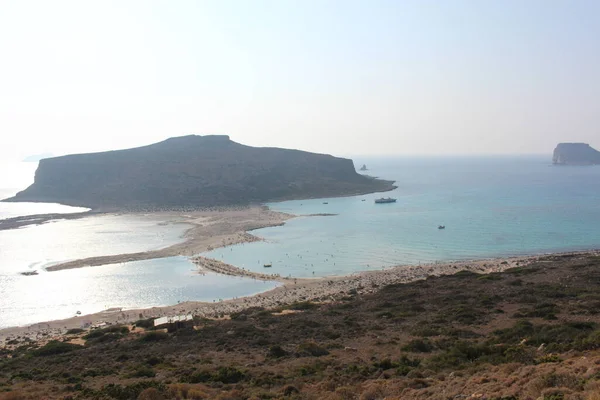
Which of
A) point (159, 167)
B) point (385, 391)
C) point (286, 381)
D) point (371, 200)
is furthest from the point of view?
point (159, 167)

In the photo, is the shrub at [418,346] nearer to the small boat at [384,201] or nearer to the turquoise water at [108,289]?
the turquoise water at [108,289]

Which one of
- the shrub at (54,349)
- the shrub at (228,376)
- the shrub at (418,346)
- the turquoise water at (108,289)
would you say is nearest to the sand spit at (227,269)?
the turquoise water at (108,289)

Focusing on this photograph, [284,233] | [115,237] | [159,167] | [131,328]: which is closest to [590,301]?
[131,328]

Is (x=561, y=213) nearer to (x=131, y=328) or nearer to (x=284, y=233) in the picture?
(x=284, y=233)

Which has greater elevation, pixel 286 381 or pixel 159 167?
pixel 159 167

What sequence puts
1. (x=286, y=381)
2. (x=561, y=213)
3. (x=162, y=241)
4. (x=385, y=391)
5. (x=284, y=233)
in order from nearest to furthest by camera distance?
(x=385, y=391)
(x=286, y=381)
(x=162, y=241)
(x=284, y=233)
(x=561, y=213)

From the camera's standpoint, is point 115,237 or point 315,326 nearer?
point 315,326

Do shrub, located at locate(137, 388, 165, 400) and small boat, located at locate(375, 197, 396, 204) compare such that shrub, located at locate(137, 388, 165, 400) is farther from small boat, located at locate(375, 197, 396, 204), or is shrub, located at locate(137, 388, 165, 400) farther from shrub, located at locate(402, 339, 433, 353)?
small boat, located at locate(375, 197, 396, 204)
